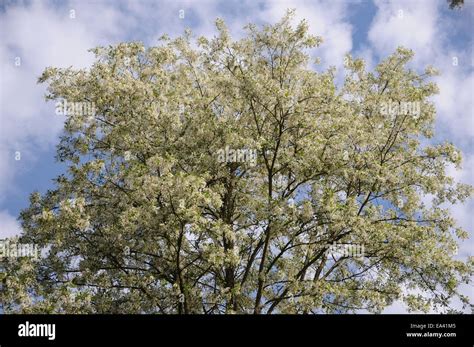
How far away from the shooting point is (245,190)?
23.3 m

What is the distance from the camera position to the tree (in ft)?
66.7

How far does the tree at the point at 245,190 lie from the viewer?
20344 millimetres

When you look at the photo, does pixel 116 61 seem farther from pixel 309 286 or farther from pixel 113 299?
pixel 309 286
